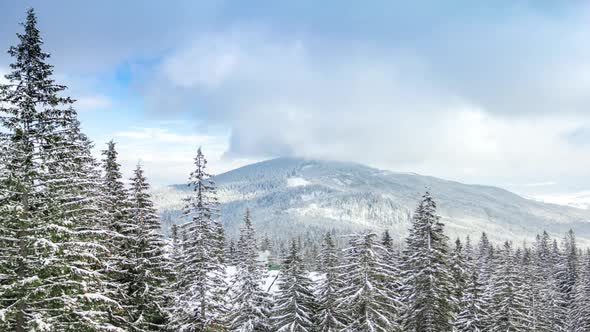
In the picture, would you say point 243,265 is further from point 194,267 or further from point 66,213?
point 66,213

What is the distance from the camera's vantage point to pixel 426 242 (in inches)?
1325

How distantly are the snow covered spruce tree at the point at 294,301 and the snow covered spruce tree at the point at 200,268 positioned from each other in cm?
696

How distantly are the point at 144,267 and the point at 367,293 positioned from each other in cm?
1658

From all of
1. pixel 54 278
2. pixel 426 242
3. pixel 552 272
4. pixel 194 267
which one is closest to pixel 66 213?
pixel 54 278

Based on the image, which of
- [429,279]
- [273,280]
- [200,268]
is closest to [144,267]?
[200,268]

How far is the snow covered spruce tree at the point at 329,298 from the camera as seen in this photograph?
119ft

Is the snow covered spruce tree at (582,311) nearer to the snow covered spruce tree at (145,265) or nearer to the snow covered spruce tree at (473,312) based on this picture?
the snow covered spruce tree at (473,312)

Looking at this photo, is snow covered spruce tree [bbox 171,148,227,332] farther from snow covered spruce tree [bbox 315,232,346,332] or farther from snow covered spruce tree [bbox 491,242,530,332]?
snow covered spruce tree [bbox 491,242,530,332]

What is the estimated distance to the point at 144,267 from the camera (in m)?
A: 25.9

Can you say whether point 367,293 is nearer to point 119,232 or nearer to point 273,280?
point 119,232

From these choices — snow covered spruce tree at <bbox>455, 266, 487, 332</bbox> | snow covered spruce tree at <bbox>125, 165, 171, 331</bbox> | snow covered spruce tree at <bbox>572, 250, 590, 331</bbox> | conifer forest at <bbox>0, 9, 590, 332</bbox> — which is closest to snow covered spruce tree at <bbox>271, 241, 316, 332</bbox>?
conifer forest at <bbox>0, 9, 590, 332</bbox>

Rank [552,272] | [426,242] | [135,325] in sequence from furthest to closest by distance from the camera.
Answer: [552,272] < [426,242] < [135,325]

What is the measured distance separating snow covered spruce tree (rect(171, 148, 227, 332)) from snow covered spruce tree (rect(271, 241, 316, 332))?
22.8ft

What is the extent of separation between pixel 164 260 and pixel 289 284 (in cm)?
1381
